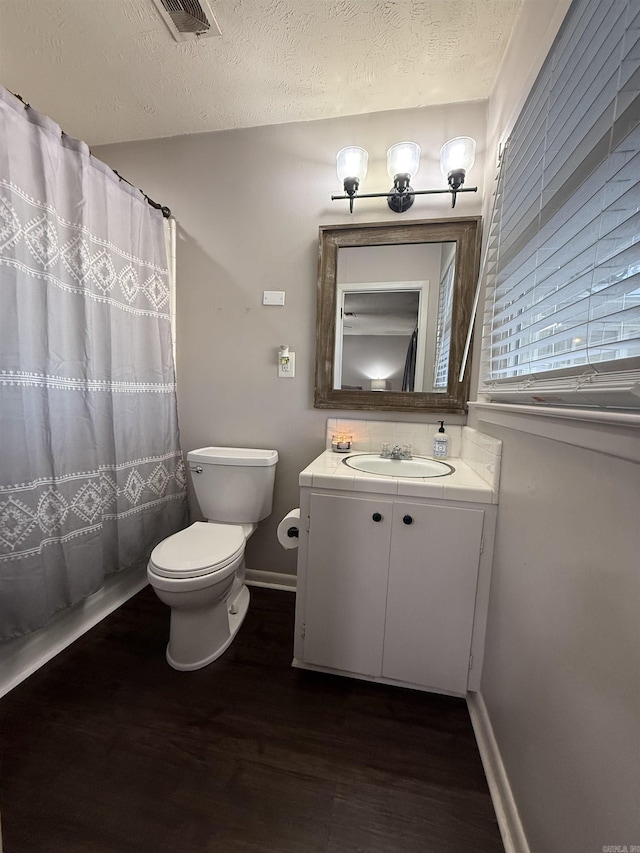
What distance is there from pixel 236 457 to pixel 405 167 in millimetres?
1543

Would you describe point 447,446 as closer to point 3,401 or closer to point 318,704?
point 318,704

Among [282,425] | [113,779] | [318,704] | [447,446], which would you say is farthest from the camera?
[282,425]

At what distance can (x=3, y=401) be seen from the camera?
99cm

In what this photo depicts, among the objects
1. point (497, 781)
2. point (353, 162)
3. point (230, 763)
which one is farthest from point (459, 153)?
point (230, 763)

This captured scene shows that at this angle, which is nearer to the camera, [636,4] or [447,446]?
[636,4]

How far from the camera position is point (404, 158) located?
53.9 inches

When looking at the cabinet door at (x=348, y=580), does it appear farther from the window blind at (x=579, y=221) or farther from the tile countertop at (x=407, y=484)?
the window blind at (x=579, y=221)

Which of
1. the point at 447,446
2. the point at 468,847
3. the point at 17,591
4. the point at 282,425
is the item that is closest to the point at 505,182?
the point at 447,446

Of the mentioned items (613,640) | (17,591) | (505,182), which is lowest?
(17,591)

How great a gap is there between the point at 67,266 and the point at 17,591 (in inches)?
46.2

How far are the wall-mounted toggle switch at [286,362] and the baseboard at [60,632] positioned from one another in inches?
53.0

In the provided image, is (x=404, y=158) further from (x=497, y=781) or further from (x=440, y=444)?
(x=497, y=781)

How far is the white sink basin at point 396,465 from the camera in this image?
1.40 m

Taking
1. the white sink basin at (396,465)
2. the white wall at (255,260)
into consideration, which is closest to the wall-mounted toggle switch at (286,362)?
the white wall at (255,260)
